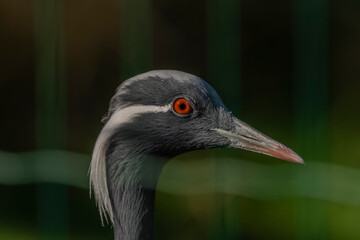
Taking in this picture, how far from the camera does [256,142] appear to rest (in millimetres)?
3477

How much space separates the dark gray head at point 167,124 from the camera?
3477 mm

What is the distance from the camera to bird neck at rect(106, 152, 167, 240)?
359 centimetres

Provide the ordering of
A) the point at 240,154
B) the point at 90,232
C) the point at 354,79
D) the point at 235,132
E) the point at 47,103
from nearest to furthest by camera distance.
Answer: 1. the point at 235,132
2. the point at 47,103
3. the point at 90,232
4. the point at 240,154
5. the point at 354,79

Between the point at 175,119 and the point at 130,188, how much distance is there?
0.27m

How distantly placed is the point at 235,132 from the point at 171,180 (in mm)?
1180

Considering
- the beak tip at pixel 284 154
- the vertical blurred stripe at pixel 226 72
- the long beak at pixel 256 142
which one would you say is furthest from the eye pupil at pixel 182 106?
the vertical blurred stripe at pixel 226 72

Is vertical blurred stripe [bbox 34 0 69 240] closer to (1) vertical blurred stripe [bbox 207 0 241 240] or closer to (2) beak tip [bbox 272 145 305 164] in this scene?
(1) vertical blurred stripe [bbox 207 0 241 240]

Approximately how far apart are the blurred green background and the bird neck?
454mm

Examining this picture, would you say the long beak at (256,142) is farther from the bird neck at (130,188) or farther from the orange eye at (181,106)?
the bird neck at (130,188)

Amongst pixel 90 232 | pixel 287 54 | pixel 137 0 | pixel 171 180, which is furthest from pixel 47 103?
pixel 287 54

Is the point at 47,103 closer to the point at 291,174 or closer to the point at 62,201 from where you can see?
the point at 62,201

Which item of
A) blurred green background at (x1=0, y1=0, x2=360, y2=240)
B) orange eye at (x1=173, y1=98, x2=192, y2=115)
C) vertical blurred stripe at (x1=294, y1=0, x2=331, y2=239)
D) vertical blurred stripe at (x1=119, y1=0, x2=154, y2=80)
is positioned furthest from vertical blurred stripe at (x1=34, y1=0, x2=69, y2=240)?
vertical blurred stripe at (x1=294, y1=0, x2=331, y2=239)

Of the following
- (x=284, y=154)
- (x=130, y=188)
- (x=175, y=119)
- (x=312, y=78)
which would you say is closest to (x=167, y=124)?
(x=175, y=119)

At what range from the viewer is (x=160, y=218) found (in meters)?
5.16
